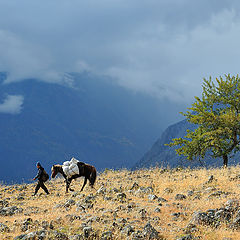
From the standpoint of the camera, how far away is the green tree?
2425 cm

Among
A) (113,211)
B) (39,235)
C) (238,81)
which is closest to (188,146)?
(238,81)

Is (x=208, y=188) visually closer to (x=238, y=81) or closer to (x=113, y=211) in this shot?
(x=113, y=211)

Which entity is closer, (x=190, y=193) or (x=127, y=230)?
(x=127, y=230)

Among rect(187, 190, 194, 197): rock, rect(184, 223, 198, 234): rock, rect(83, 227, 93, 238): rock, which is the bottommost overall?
rect(184, 223, 198, 234): rock

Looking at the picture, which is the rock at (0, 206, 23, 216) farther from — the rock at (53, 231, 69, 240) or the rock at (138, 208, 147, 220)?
the rock at (138, 208, 147, 220)

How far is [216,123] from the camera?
2497 cm

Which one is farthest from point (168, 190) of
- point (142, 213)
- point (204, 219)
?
point (204, 219)

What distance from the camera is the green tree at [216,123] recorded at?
24.2 m

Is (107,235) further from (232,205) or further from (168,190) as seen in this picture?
(168,190)

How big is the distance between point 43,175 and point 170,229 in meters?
11.6

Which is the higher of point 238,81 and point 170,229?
point 238,81

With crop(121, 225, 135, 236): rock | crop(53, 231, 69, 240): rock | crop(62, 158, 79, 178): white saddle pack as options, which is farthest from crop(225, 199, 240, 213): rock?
crop(62, 158, 79, 178): white saddle pack

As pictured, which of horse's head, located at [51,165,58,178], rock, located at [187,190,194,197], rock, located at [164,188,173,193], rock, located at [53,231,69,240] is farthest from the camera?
horse's head, located at [51,165,58,178]

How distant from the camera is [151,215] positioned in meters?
9.84
